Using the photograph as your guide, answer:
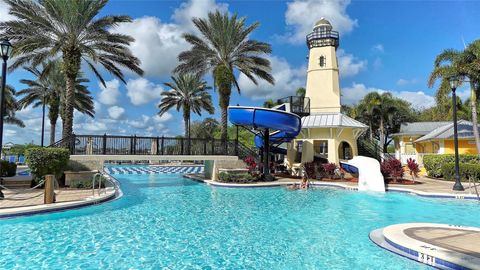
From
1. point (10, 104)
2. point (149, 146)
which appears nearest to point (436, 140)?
point (149, 146)

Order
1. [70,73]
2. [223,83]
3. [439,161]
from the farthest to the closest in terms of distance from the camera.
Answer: [439,161] → [223,83] → [70,73]

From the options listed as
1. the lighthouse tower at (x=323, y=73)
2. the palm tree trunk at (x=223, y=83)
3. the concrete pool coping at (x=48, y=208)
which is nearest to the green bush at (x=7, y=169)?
Answer: the concrete pool coping at (x=48, y=208)

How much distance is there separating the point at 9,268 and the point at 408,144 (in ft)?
141

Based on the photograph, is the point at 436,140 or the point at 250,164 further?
the point at 436,140

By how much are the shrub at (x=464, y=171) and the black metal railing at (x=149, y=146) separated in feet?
46.2

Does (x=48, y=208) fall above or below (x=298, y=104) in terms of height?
below

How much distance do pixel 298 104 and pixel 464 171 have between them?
1236cm

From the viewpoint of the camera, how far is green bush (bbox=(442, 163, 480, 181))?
1973cm

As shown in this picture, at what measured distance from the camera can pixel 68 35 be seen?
1750cm

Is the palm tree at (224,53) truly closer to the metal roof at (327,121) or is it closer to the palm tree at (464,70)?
the metal roof at (327,121)

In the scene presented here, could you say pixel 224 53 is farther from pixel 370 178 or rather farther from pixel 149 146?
pixel 370 178

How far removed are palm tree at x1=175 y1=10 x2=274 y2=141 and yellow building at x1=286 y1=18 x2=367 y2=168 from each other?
5062 mm

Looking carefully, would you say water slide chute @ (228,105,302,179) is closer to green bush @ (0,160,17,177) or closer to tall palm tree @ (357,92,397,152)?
green bush @ (0,160,17,177)

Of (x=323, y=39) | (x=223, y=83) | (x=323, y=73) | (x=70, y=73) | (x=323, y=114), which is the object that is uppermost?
(x=323, y=39)
